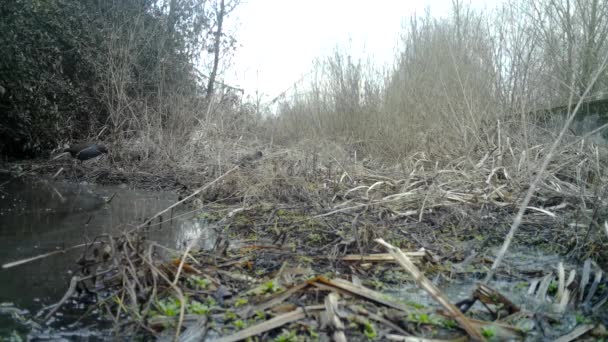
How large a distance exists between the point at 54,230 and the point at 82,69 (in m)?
6.83

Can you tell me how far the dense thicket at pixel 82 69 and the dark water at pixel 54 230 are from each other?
2.66 meters

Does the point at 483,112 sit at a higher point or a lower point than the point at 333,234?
higher

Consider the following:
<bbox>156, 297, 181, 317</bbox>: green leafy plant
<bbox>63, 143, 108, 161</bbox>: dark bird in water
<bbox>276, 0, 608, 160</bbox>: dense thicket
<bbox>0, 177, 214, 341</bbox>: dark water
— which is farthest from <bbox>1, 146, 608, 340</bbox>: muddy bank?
<bbox>63, 143, 108, 161</bbox>: dark bird in water

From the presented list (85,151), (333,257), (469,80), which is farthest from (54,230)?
(469,80)

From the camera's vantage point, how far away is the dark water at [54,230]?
1.91m

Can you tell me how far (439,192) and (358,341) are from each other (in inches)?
109

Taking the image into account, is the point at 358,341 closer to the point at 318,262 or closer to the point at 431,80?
the point at 318,262

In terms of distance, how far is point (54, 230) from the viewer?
3.45 metres

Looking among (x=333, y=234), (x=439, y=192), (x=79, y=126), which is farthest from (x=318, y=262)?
(x=79, y=126)

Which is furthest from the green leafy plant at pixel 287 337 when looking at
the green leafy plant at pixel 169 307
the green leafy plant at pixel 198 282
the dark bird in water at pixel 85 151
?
the dark bird in water at pixel 85 151

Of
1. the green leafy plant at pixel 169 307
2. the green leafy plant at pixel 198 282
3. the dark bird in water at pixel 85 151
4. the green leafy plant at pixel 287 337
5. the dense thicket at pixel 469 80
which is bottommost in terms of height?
the green leafy plant at pixel 287 337

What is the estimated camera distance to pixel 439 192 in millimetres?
4207

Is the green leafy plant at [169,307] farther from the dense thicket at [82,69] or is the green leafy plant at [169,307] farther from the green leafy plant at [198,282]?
the dense thicket at [82,69]

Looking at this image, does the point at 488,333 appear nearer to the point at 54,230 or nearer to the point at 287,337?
the point at 287,337
